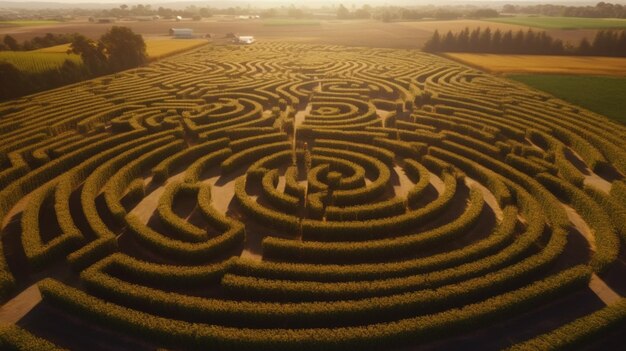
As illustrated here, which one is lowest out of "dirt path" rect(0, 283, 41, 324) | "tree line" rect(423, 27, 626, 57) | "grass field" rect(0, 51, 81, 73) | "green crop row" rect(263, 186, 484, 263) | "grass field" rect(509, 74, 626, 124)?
"dirt path" rect(0, 283, 41, 324)

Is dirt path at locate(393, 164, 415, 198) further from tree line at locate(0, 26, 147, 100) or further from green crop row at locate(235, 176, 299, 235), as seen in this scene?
tree line at locate(0, 26, 147, 100)

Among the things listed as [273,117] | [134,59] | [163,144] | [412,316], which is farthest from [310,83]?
[412,316]

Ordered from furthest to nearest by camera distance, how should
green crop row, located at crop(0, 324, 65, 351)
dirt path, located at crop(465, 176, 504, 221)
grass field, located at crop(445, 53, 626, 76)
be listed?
grass field, located at crop(445, 53, 626, 76) → dirt path, located at crop(465, 176, 504, 221) → green crop row, located at crop(0, 324, 65, 351)

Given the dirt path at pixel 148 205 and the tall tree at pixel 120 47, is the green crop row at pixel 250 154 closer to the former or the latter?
the dirt path at pixel 148 205

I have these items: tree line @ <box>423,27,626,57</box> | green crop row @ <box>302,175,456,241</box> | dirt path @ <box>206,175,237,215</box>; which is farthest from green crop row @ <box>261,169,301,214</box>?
tree line @ <box>423,27,626,57</box>

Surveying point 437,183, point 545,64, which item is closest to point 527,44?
point 545,64

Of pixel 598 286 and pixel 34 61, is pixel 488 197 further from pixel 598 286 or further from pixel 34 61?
pixel 34 61

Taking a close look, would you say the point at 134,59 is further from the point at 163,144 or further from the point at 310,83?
the point at 163,144
